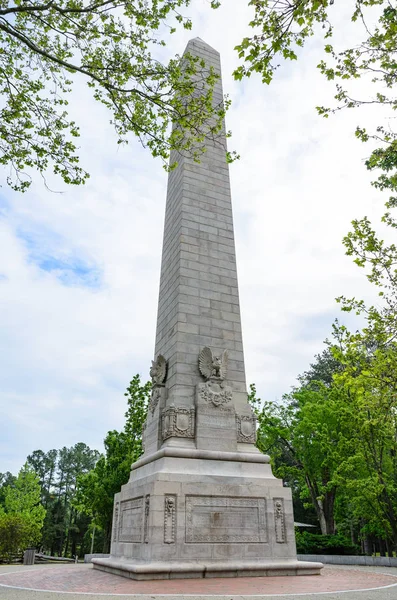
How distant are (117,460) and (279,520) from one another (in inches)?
539

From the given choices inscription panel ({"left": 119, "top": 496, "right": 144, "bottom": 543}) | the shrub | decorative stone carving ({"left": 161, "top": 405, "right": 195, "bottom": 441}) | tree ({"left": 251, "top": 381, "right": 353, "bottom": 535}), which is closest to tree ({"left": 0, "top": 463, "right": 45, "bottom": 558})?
tree ({"left": 251, "top": 381, "right": 353, "bottom": 535})

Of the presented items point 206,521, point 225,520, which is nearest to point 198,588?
point 206,521

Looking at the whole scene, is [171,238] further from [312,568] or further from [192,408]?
[312,568]

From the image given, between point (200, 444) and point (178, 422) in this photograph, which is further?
point (178, 422)

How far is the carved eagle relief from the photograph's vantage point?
1266 centimetres

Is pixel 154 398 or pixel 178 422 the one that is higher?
pixel 154 398

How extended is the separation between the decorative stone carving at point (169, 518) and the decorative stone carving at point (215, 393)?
2.76m

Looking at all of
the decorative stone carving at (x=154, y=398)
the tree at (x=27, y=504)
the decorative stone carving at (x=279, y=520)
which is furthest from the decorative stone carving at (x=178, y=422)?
the tree at (x=27, y=504)

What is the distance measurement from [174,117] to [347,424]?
16847 mm

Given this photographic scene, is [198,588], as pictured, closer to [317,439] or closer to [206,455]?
[206,455]

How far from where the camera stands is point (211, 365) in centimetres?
1269

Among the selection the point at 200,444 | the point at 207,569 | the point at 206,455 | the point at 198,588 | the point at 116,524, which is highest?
the point at 200,444

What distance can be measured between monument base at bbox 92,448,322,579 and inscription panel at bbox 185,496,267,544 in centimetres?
2

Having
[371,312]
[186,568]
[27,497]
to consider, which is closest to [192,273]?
[371,312]
